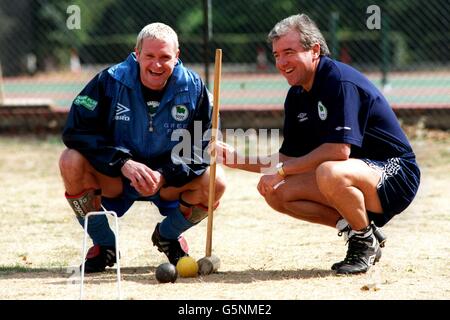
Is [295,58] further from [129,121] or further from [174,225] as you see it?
[174,225]

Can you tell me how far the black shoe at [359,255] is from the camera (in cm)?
624

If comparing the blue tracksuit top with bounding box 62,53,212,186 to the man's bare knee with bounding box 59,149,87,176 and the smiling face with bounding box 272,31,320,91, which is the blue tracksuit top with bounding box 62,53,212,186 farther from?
the smiling face with bounding box 272,31,320,91

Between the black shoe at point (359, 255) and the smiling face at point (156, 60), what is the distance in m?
1.53

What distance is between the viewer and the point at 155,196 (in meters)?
6.74

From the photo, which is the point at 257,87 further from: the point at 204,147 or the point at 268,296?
the point at 268,296

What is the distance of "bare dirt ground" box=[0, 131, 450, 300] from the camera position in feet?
19.0

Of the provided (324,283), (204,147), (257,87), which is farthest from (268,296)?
(257,87)

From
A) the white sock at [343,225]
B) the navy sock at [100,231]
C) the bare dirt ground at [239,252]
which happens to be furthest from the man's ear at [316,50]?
the navy sock at [100,231]

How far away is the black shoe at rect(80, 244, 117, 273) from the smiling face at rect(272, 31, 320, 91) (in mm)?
1605

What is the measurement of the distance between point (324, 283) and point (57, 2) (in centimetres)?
2192

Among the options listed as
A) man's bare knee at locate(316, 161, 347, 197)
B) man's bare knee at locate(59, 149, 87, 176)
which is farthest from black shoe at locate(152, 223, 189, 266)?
man's bare knee at locate(316, 161, 347, 197)

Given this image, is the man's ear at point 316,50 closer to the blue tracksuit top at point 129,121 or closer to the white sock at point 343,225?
the blue tracksuit top at point 129,121

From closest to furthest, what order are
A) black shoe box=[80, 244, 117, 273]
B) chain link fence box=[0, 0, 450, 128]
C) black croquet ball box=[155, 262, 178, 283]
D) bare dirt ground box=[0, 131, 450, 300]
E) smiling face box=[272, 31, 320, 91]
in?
bare dirt ground box=[0, 131, 450, 300]
black croquet ball box=[155, 262, 178, 283]
smiling face box=[272, 31, 320, 91]
black shoe box=[80, 244, 117, 273]
chain link fence box=[0, 0, 450, 128]

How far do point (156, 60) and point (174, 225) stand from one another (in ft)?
3.59
